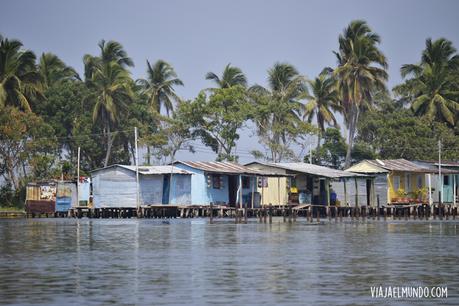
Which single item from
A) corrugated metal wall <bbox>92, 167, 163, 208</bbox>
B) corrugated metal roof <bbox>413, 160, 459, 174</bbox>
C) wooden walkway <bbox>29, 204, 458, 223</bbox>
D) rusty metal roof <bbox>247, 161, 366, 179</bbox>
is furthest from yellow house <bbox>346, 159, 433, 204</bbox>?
corrugated metal wall <bbox>92, 167, 163, 208</bbox>

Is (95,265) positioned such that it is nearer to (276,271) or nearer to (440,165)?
(276,271)

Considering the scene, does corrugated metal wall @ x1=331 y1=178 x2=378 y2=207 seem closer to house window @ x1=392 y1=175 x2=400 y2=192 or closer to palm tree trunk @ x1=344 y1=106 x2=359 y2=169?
house window @ x1=392 y1=175 x2=400 y2=192

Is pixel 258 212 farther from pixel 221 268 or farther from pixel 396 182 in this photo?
pixel 221 268

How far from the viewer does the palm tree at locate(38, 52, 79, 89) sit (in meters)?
85.5

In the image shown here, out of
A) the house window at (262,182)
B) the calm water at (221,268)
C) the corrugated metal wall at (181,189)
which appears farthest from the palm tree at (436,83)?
the calm water at (221,268)

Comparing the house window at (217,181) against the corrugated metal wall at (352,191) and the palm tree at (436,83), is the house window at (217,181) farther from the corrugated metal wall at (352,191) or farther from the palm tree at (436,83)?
the palm tree at (436,83)

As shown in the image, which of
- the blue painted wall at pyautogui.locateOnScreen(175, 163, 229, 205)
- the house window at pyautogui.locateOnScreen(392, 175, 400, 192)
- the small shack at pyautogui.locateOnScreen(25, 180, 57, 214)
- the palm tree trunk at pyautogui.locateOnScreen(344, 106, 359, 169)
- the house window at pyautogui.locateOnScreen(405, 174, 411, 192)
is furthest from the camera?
the palm tree trunk at pyautogui.locateOnScreen(344, 106, 359, 169)

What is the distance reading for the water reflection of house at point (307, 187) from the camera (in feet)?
226

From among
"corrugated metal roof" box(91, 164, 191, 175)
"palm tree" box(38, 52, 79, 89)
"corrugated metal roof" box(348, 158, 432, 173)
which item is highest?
"palm tree" box(38, 52, 79, 89)

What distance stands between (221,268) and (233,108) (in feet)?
182

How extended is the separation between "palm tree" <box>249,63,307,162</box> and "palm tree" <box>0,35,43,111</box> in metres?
19.4

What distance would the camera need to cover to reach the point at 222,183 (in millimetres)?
67312

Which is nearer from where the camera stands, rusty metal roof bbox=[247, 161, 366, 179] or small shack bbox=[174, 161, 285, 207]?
small shack bbox=[174, 161, 285, 207]

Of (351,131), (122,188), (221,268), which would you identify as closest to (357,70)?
(351,131)
